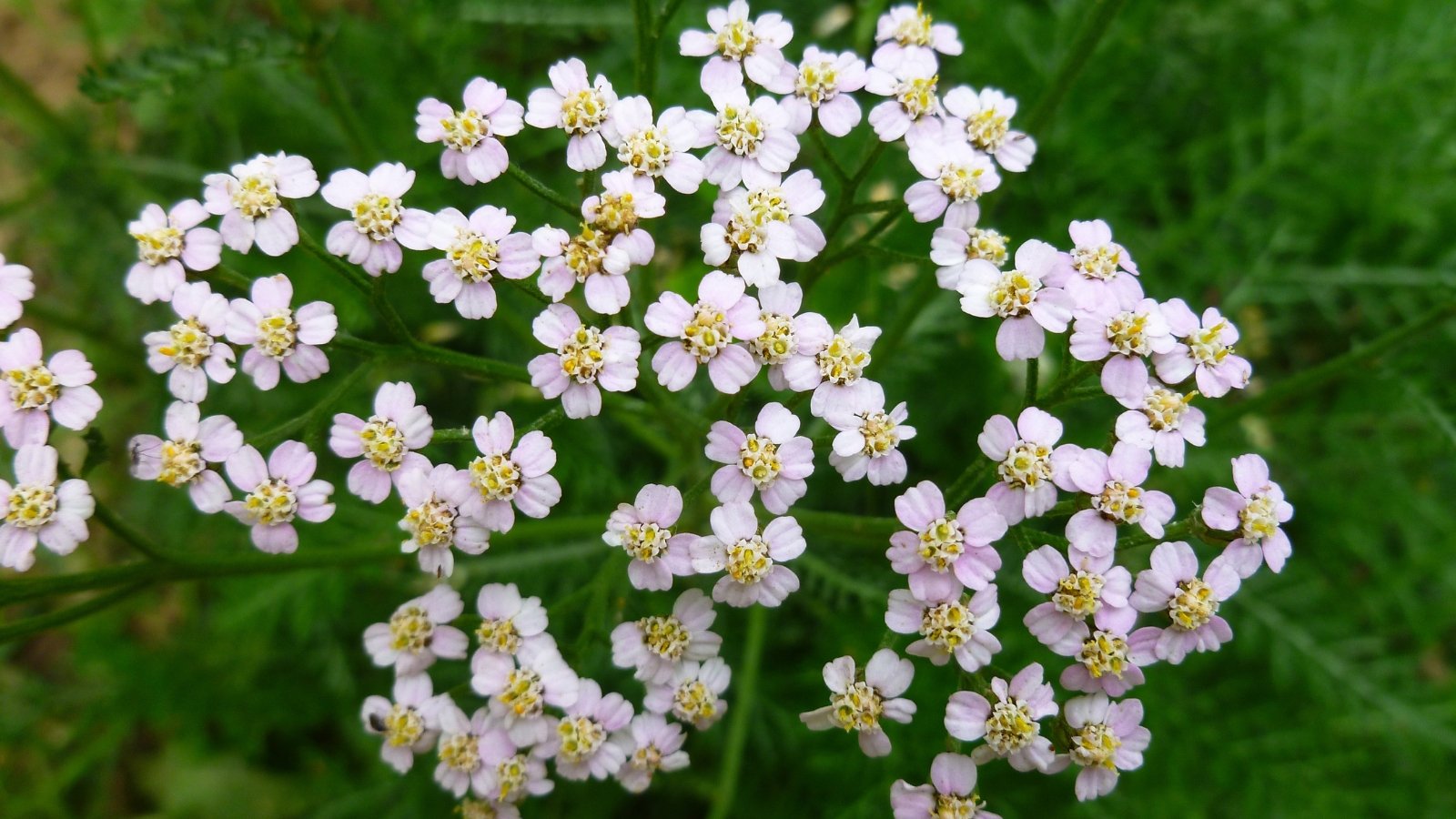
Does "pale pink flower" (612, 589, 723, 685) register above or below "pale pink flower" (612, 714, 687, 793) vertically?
above

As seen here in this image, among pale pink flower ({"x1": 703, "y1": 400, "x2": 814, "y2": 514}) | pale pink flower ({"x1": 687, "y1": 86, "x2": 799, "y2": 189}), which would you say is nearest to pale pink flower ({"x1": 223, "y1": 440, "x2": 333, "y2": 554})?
pale pink flower ({"x1": 703, "y1": 400, "x2": 814, "y2": 514})

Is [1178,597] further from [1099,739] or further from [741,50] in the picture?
[741,50]

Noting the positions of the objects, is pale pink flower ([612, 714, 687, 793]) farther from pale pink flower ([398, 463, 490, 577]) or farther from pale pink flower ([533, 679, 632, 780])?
pale pink flower ([398, 463, 490, 577])

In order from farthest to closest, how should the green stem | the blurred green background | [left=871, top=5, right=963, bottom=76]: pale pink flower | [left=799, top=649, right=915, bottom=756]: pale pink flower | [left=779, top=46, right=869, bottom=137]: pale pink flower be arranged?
the blurred green background < the green stem < [left=871, top=5, right=963, bottom=76]: pale pink flower < [left=779, top=46, right=869, bottom=137]: pale pink flower < [left=799, top=649, right=915, bottom=756]: pale pink flower

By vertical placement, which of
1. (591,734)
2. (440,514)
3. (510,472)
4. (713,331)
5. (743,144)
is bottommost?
(591,734)

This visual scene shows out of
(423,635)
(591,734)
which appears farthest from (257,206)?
(591,734)

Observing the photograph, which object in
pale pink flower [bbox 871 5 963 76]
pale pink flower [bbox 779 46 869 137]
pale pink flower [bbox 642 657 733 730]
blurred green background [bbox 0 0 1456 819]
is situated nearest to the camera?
pale pink flower [bbox 642 657 733 730]

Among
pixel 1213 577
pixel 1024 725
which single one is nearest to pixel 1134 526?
pixel 1213 577
